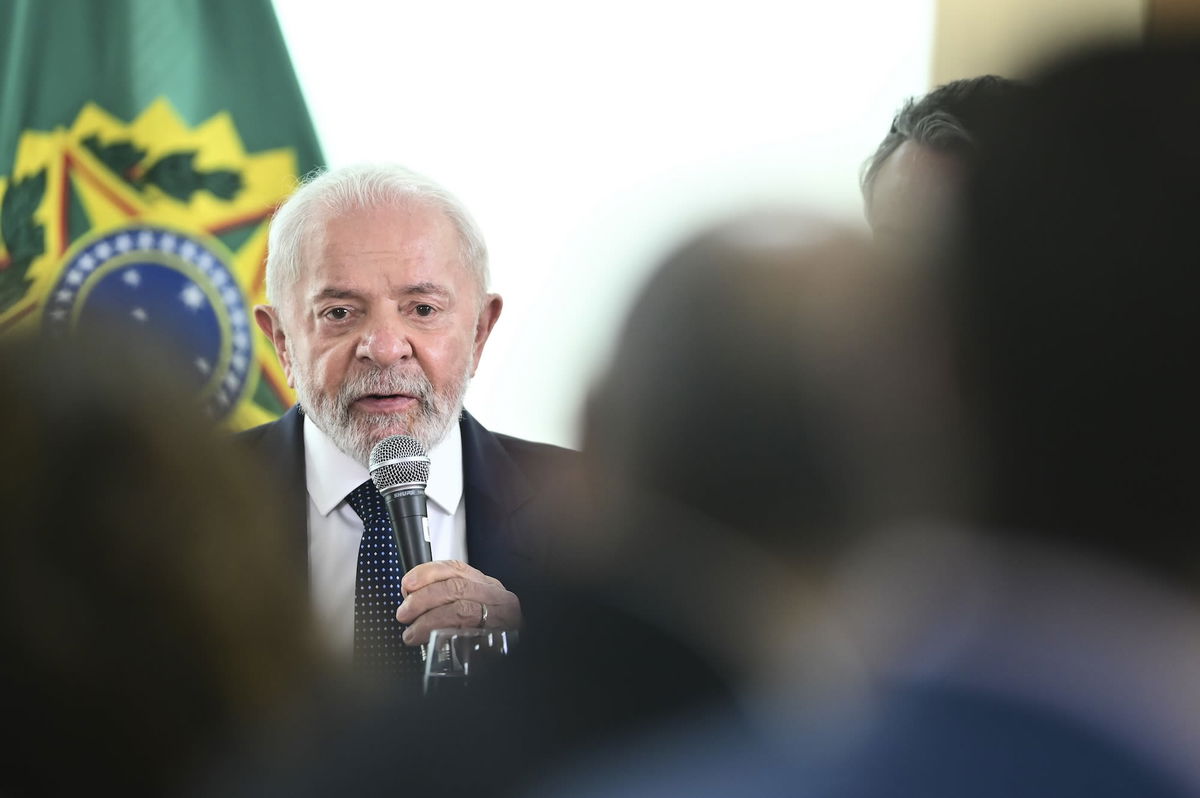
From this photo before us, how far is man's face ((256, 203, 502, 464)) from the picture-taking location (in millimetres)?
1714

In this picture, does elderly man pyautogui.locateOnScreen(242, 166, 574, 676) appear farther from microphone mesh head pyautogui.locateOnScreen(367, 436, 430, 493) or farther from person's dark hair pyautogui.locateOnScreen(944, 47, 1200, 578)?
person's dark hair pyautogui.locateOnScreen(944, 47, 1200, 578)

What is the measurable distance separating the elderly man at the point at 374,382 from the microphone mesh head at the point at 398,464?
186mm

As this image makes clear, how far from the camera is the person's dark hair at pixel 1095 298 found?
626mm

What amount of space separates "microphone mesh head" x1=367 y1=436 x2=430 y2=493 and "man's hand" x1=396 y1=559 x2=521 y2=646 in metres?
0.12

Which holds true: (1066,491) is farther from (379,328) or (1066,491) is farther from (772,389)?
(379,328)

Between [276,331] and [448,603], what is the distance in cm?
68

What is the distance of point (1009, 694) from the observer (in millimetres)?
776

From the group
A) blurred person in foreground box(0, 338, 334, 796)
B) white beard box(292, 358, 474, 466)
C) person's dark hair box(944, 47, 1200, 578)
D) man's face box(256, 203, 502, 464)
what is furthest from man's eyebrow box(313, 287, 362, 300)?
person's dark hair box(944, 47, 1200, 578)

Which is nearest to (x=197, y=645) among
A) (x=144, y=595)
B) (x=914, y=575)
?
(x=144, y=595)

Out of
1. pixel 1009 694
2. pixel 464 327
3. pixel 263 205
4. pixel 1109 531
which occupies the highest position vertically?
pixel 263 205

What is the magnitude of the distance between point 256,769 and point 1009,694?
49 cm

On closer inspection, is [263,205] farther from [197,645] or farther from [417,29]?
[197,645]

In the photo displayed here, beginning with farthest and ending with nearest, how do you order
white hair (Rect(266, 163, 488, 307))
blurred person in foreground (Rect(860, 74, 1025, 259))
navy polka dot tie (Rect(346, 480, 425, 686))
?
1. white hair (Rect(266, 163, 488, 307))
2. navy polka dot tie (Rect(346, 480, 425, 686))
3. blurred person in foreground (Rect(860, 74, 1025, 259))

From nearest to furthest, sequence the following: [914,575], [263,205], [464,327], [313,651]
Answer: [313,651], [914,575], [464,327], [263,205]
